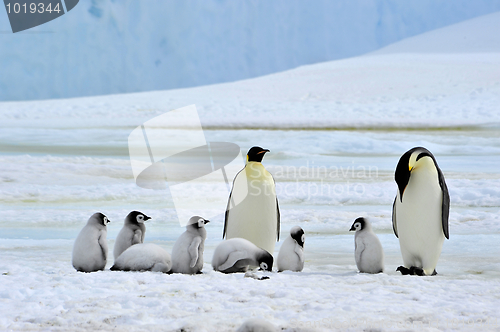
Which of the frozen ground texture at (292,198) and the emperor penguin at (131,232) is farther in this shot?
the emperor penguin at (131,232)

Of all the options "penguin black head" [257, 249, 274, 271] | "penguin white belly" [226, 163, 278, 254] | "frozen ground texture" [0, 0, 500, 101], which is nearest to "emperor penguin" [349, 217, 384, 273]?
"penguin black head" [257, 249, 274, 271]

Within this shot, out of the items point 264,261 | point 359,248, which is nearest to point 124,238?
point 264,261

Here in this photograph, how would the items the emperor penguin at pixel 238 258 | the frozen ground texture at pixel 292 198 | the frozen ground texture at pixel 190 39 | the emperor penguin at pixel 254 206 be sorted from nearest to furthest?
the frozen ground texture at pixel 292 198, the emperor penguin at pixel 238 258, the emperor penguin at pixel 254 206, the frozen ground texture at pixel 190 39

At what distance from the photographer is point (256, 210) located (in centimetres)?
301

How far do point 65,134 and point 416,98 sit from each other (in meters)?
6.65

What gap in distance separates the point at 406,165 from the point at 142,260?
130 cm

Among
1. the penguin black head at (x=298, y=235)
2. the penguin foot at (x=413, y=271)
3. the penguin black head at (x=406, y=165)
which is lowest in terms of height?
the penguin foot at (x=413, y=271)

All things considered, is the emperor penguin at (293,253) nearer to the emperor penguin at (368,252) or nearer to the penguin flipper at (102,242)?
the emperor penguin at (368,252)

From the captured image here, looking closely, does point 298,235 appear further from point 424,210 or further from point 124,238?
point 124,238

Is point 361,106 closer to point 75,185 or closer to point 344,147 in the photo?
point 344,147

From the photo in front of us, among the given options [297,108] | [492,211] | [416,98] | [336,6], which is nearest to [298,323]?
[492,211]

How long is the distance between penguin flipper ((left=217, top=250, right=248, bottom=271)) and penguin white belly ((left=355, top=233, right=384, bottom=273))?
1.74 feet

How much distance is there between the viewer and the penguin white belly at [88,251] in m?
2.46

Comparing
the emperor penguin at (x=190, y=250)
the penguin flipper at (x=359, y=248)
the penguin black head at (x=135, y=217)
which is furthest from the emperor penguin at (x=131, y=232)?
the penguin flipper at (x=359, y=248)
